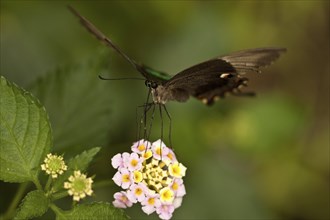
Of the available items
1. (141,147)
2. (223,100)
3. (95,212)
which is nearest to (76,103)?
(141,147)

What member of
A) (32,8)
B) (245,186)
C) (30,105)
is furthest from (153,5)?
(30,105)

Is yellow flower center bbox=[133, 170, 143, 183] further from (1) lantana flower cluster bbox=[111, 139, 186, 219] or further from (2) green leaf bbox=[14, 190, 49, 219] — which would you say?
(2) green leaf bbox=[14, 190, 49, 219]

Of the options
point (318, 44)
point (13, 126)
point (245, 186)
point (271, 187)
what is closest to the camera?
point (13, 126)

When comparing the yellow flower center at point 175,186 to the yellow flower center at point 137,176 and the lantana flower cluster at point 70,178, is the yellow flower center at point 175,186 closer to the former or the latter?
the yellow flower center at point 137,176

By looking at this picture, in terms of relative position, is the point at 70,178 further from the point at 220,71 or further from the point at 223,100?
the point at 223,100

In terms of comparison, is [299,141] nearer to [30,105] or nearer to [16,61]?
[16,61]

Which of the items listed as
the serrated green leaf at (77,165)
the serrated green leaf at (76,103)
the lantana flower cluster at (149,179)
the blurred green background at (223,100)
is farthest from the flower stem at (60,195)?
the blurred green background at (223,100)
